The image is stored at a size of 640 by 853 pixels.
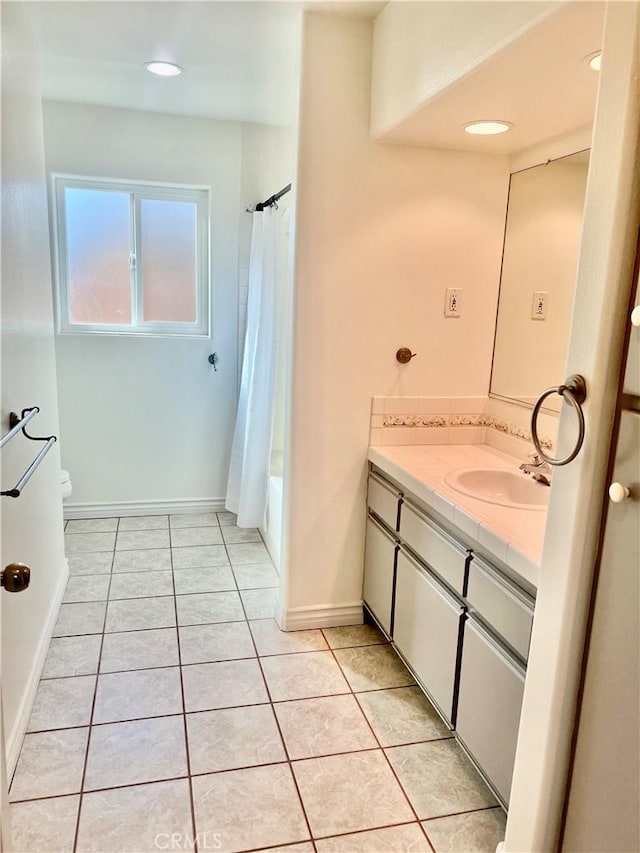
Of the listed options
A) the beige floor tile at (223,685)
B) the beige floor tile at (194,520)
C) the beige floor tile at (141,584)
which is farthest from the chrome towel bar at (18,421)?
the beige floor tile at (194,520)

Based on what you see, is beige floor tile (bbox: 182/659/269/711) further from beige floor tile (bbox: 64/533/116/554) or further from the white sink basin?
beige floor tile (bbox: 64/533/116/554)

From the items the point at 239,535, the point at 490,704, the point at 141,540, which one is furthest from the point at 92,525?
the point at 490,704

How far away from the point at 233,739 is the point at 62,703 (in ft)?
2.14

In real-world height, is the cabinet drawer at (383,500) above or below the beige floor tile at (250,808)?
above

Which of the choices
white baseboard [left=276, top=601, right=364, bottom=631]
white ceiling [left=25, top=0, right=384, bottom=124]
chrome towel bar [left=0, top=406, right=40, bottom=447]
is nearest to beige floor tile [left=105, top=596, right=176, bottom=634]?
white baseboard [left=276, top=601, right=364, bottom=631]

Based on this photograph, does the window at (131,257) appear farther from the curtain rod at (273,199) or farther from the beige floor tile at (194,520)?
the beige floor tile at (194,520)

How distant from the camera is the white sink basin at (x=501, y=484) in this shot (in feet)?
6.92

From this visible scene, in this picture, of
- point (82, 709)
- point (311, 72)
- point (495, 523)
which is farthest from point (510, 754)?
point (311, 72)

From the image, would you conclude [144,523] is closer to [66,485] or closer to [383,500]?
[66,485]

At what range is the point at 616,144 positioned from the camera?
1.10 meters

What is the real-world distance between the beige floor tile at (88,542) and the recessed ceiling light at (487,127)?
2851mm

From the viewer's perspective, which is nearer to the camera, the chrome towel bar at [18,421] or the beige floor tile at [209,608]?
the chrome towel bar at [18,421]

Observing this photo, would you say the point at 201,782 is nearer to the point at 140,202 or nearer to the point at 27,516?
the point at 27,516

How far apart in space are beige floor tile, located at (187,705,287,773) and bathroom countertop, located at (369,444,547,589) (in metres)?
0.95
